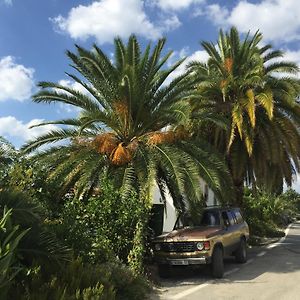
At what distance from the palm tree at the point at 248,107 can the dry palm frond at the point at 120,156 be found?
510 centimetres

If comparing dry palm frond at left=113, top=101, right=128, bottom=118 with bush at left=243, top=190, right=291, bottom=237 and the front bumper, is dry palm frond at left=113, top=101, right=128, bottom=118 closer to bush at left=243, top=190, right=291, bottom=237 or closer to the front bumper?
the front bumper

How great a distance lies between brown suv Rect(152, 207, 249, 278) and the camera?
1221 centimetres

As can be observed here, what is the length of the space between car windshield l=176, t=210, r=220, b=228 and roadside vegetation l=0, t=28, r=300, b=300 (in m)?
0.39

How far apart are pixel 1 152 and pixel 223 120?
7763 mm

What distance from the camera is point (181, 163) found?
45.2 feet

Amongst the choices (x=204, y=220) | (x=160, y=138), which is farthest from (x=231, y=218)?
(x=160, y=138)

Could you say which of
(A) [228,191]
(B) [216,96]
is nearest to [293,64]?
(B) [216,96]

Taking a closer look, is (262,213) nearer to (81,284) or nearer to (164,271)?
(164,271)

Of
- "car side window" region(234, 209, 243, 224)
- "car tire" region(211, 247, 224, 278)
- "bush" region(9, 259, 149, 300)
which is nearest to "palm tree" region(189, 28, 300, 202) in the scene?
"car side window" region(234, 209, 243, 224)

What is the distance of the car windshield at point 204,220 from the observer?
14.1 m

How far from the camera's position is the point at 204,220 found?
46.7 ft

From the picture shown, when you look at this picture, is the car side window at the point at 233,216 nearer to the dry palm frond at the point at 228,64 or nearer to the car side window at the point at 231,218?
the car side window at the point at 231,218

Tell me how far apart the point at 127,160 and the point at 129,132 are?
1.31 metres

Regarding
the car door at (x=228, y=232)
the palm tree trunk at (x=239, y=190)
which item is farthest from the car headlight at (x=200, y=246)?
the palm tree trunk at (x=239, y=190)
